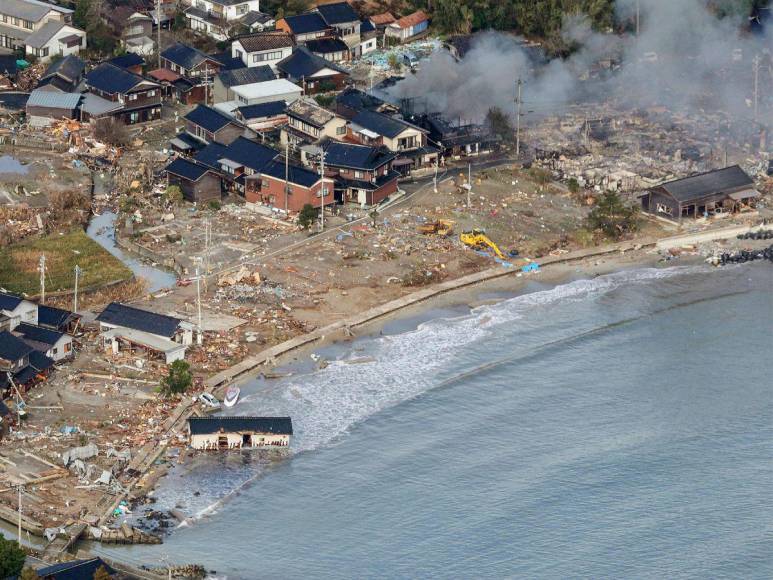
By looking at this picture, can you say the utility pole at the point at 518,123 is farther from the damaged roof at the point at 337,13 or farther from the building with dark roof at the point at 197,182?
the building with dark roof at the point at 197,182

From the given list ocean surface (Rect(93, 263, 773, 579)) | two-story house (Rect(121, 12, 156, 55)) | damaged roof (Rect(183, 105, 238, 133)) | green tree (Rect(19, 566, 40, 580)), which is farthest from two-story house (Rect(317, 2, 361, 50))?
green tree (Rect(19, 566, 40, 580))

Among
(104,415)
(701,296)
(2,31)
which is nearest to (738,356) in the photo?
(701,296)

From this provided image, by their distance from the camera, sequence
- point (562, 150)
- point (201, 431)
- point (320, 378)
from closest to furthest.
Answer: point (201, 431)
point (320, 378)
point (562, 150)

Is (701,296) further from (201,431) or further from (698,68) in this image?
(698,68)

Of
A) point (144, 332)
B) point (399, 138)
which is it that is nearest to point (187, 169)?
point (399, 138)

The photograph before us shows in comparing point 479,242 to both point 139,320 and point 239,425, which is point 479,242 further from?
point 239,425

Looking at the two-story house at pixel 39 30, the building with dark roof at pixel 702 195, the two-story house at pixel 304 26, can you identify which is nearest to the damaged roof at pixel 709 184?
the building with dark roof at pixel 702 195

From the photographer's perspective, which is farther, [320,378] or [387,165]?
[387,165]
